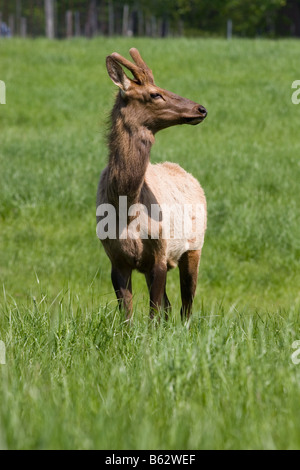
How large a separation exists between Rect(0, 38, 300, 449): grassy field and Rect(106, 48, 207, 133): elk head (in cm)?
40

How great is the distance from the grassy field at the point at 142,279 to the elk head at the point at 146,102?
396 millimetres

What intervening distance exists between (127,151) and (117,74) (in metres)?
0.55

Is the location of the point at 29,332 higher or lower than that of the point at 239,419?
lower

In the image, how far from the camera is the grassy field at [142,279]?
3207 millimetres

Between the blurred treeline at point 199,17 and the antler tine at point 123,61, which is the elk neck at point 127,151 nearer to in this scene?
the antler tine at point 123,61

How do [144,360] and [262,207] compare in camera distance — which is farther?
[262,207]

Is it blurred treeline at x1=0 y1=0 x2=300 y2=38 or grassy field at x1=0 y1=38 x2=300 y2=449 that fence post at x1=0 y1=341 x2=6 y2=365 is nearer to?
grassy field at x1=0 y1=38 x2=300 y2=449

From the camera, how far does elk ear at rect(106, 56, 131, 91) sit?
510cm

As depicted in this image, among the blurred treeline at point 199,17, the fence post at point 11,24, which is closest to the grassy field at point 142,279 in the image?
the blurred treeline at point 199,17

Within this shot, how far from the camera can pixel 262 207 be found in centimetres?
1135

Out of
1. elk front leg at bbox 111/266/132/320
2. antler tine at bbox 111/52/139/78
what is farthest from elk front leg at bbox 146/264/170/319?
antler tine at bbox 111/52/139/78

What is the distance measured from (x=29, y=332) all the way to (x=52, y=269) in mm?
4803
